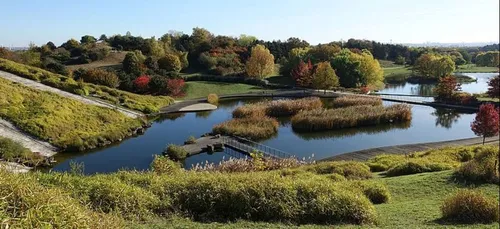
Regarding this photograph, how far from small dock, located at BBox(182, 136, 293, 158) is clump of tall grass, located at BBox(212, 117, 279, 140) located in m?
0.90

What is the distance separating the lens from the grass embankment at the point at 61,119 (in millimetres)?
24484

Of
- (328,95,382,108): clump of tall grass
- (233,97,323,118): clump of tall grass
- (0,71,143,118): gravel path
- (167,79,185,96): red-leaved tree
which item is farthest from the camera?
(167,79,185,96): red-leaved tree

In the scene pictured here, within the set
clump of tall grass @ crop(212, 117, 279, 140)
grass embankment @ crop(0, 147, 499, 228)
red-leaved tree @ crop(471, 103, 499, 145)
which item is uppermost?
grass embankment @ crop(0, 147, 499, 228)

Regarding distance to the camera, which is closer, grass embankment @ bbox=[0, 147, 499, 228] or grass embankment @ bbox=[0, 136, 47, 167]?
grass embankment @ bbox=[0, 147, 499, 228]

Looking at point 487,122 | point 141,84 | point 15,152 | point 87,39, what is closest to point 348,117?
point 487,122

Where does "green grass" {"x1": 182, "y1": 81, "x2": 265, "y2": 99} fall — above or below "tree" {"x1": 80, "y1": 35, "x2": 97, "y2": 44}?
below

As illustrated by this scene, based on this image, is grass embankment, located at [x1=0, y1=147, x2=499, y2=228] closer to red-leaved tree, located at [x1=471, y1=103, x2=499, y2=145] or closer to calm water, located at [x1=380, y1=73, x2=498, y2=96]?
red-leaved tree, located at [x1=471, y1=103, x2=499, y2=145]

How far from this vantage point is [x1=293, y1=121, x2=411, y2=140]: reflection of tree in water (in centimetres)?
2856

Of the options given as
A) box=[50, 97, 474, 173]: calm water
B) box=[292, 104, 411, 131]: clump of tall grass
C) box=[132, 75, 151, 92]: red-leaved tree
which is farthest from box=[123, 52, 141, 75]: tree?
box=[292, 104, 411, 131]: clump of tall grass

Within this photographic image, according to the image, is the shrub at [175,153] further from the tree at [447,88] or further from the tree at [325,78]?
the tree at [447,88]

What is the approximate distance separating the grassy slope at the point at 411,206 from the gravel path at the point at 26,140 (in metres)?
18.0

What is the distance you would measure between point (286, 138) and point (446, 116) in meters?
18.4

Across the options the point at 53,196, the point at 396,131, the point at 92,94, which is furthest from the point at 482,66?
the point at 53,196

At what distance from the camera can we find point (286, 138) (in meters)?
27.8
